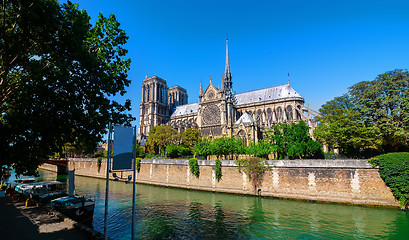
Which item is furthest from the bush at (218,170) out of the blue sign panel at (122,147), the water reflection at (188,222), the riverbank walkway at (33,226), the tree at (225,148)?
the blue sign panel at (122,147)

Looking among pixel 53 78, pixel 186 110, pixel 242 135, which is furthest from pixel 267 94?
pixel 53 78

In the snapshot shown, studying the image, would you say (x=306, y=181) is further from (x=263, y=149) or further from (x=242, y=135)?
(x=242, y=135)

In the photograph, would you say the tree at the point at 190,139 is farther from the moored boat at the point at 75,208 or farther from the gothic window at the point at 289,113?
the moored boat at the point at 75,208

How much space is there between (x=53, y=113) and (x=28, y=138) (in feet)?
4.79

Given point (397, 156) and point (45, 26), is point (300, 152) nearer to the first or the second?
point (397, 156)

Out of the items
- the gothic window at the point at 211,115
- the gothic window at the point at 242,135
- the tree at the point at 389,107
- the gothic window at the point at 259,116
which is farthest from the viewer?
the gothic window at the point at 211,115

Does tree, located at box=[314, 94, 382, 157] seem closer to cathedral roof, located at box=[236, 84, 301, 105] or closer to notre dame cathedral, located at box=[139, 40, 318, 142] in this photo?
notre dame cathedral, located at box=[139, 40, 318, 142]

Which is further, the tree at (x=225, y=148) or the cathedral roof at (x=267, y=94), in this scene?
the cathedral roof at (x=267, y=94)

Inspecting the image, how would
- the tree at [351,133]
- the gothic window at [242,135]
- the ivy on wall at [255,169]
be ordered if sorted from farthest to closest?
the gothic window at [242,135]
the ivy on wall at [255,169]
the tree at [351,133]

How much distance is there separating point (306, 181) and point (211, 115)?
134 ft

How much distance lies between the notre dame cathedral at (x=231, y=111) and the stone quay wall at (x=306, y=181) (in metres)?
19.2

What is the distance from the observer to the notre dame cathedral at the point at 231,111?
169ft

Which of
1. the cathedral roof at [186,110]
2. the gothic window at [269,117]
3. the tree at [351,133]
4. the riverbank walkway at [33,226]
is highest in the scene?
the cathedral roof at [186,110]

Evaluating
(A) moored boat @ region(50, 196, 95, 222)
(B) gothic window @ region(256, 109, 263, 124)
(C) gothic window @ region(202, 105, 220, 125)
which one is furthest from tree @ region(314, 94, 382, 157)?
(C) gothic window @ region(202, 105, 220, 125)
